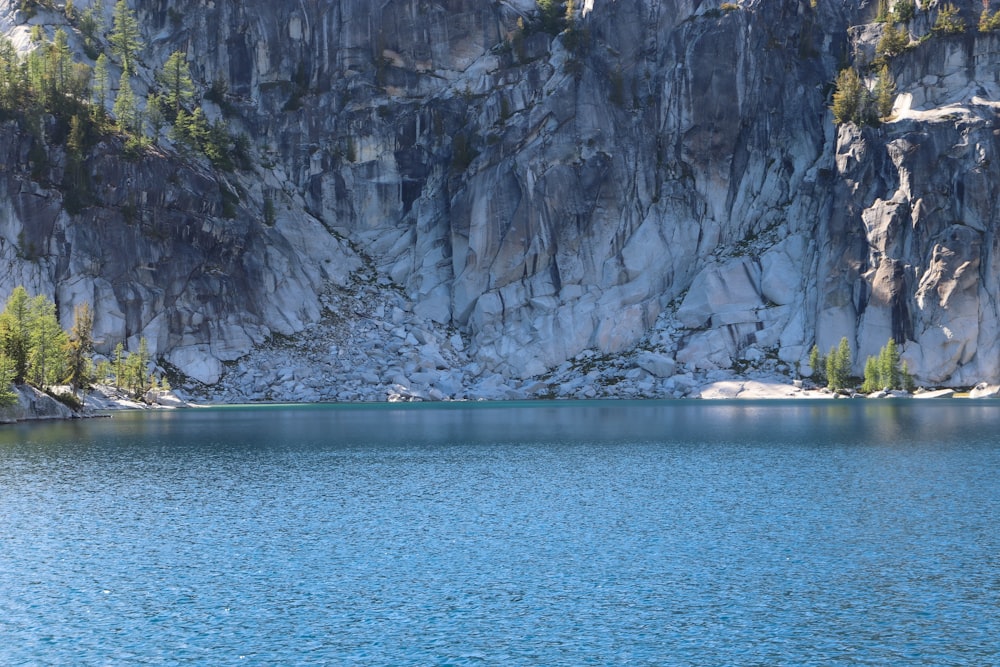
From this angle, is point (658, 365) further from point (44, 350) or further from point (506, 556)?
point (506, 556)

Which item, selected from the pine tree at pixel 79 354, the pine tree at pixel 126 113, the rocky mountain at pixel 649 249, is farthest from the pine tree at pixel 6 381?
the pine tree at pixel 126 113

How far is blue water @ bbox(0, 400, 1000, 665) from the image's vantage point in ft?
84.7

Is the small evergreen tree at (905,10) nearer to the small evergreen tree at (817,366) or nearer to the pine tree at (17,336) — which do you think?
the small evergreen tree at (817,366)

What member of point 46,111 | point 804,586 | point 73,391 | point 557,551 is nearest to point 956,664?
point 804,586

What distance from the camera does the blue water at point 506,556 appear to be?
2581 centimetres

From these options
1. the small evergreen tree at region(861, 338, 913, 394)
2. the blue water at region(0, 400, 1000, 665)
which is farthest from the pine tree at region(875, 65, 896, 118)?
the blue water at region(0, 400, 1000, 665)

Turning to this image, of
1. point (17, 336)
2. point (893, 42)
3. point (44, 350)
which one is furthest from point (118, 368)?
point (893, 42)

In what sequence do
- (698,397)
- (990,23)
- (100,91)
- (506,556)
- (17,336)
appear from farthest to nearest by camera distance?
(100,91)
(990,23)
(698,397)
(17,336)
(506,556)

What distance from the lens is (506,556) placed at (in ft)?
119

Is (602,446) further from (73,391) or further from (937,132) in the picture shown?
(937,132)

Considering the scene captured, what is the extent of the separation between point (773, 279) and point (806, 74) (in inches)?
1952

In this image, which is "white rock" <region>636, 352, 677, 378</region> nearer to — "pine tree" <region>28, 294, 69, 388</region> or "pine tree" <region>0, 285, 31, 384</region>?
"pine tree" <region>28, 294, 69, 388</region>

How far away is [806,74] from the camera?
19575 cm

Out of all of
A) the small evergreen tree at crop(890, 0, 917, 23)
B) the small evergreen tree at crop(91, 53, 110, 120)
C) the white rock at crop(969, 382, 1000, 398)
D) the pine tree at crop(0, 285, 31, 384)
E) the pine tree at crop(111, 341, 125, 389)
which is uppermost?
the small evergreen tree at crop(890, 0, 917, 23)
